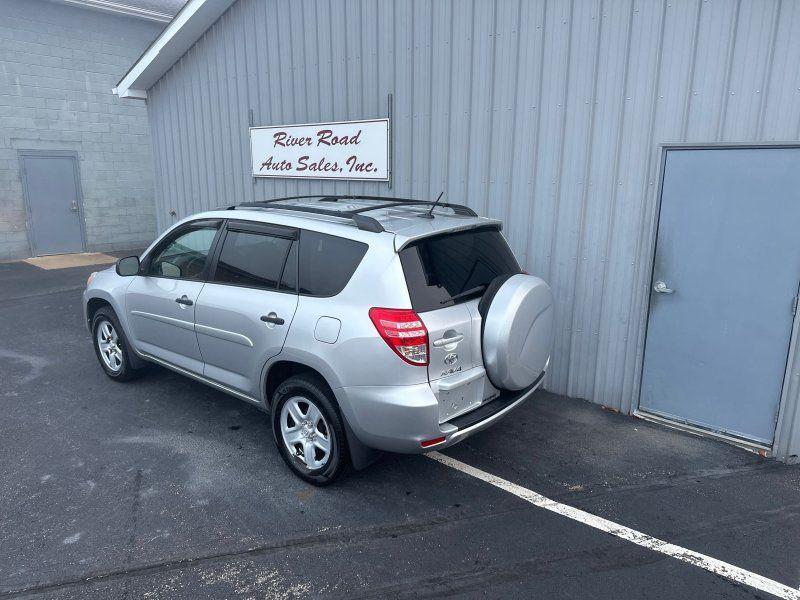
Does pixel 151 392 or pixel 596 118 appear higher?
pixel 596 118

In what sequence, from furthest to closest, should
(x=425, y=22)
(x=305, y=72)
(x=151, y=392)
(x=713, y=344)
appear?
(x=305, y=72) < (x=425, y=22) < (x=151, y=392) < (x=713, y=344)

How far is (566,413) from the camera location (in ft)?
17.0

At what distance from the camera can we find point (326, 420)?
12.2 feet

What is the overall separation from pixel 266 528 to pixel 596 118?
13.4 feet

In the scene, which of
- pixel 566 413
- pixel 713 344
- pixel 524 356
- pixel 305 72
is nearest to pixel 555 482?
pixel 524 356

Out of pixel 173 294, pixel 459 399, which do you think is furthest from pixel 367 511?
pixel 173 294

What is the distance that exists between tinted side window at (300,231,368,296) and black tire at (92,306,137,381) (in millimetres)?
2542

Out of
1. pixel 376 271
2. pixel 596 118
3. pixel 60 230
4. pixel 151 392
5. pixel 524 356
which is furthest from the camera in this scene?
pixel 60 230

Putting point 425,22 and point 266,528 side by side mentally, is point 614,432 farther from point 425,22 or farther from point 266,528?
point 425,22

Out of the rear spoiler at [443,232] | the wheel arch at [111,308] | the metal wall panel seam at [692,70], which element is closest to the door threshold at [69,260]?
the wheel arch at [111,308]

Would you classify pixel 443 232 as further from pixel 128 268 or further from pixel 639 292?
pixel 128 268

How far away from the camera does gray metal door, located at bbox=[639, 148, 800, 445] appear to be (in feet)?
13.8

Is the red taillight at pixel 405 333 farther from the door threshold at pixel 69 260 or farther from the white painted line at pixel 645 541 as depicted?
the door threshold at pixel 69 260

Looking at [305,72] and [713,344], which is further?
[305,72]
